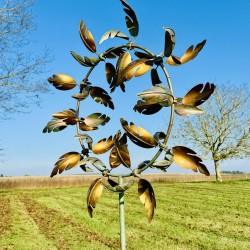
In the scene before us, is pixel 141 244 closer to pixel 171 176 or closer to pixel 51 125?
pixel 51 125

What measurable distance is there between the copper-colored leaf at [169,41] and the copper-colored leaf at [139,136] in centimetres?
51

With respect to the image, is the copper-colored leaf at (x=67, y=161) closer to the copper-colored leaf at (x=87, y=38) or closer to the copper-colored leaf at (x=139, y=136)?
the copper-colored leaf at (x=139, y=136)

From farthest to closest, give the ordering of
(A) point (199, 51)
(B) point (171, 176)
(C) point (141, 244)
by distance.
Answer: (B) point (171, 176), (C) point (141, 244), (A) point (199, 51)

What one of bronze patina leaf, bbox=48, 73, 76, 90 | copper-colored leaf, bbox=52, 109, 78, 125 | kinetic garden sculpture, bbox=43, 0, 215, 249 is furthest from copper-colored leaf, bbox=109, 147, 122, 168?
bronze patina leaf, bbox=48, 73, 76, 90

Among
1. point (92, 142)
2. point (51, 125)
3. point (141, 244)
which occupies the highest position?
point (51, 125)

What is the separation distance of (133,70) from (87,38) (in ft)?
1.64

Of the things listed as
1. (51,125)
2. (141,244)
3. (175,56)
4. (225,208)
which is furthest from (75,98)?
(225,208)

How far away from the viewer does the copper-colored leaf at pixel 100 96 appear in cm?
225

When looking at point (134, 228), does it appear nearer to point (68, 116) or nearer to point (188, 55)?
point (68, 116)

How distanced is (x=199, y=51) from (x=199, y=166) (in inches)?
28.1

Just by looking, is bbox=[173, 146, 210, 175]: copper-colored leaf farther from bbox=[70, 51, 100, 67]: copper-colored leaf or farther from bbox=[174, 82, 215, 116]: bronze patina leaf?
bbox=[70, 51, 100, 67]: copper-colored leaf

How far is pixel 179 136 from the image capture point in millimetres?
30438

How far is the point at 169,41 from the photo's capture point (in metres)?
1.92

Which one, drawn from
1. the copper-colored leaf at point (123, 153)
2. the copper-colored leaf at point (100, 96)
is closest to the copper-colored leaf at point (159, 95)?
the copper-colored leaf at point (123, 153)
